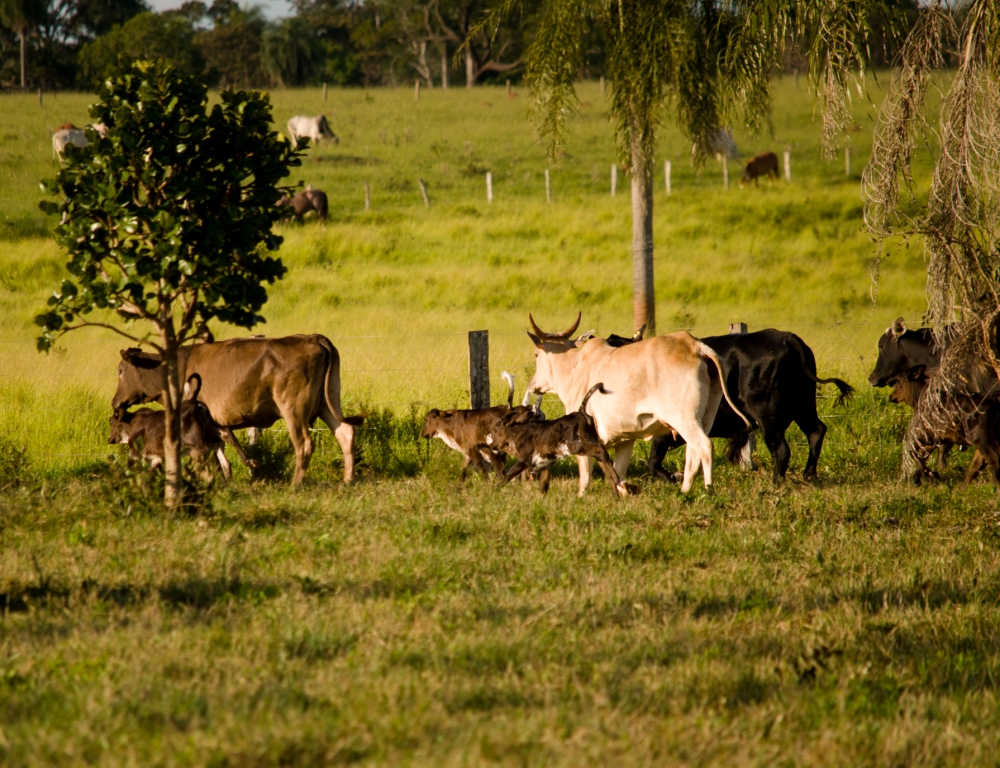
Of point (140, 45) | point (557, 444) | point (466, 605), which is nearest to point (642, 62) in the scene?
point (557, 444)

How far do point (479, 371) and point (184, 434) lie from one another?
10.0ft

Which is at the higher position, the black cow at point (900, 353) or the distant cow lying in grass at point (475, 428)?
the black cow at point (900, 353)

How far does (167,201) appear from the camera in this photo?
7.51 metres

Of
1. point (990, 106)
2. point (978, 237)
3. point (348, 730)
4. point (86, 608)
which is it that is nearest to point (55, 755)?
point (348, 730)

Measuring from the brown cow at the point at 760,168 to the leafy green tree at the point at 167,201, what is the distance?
26798mm

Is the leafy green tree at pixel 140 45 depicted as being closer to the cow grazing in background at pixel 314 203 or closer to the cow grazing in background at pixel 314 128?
the cow grazing in background at pixel 314 128

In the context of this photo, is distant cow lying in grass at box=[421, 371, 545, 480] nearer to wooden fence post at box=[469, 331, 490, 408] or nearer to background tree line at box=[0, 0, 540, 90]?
wooden fence post at box=[469, 331, 490, 408]

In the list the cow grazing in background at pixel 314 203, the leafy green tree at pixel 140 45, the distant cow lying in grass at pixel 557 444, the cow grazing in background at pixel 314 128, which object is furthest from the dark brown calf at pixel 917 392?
the leafy green tree at pixel 140 45

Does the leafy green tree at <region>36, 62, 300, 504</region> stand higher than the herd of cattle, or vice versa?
the leafy green tree at <region>36, 62, 300, 504</region>

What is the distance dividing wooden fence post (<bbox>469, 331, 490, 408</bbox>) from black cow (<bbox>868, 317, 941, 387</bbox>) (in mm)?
4050

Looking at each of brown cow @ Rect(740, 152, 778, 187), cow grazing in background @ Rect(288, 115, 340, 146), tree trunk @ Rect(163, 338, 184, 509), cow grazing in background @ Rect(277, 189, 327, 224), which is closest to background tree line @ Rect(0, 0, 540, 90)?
cow grazing in background @ Rect(288, 115, 340, 146)

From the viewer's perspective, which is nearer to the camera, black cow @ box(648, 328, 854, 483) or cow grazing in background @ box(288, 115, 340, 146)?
black cow @ box(648, 328, 854, 483)

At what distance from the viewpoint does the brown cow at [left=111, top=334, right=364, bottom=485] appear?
10508mm

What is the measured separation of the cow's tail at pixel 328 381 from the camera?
10.6 metres
